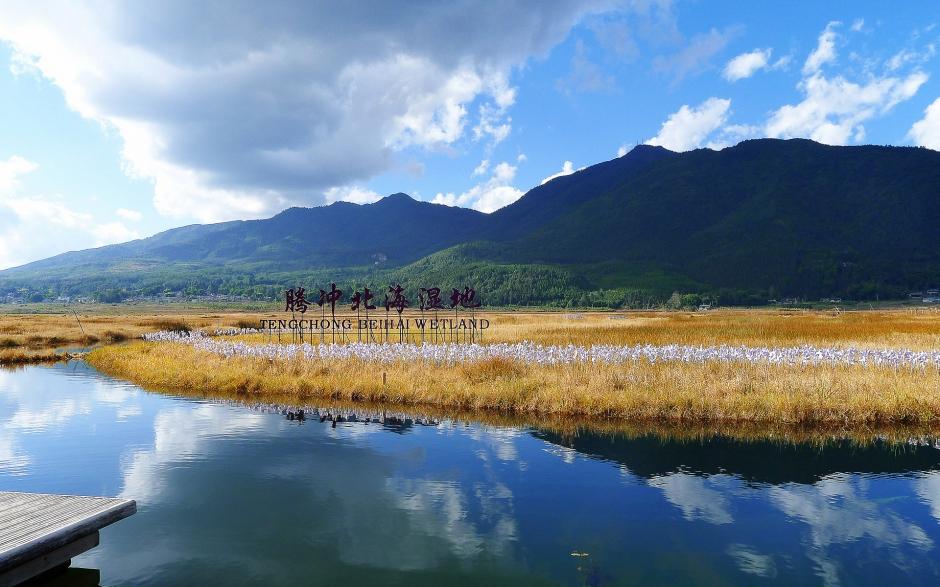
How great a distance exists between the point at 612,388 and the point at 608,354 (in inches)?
188

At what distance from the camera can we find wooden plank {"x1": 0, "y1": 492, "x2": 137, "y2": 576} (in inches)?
291

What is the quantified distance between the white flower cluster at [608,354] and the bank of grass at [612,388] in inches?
35.1

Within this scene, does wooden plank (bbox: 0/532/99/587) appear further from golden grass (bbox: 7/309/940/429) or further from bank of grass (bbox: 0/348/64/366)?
bank of grass (bbox: 0/348/64/366)

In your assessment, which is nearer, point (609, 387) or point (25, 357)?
point (609, 387)

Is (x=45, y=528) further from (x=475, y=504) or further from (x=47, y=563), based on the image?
(x=475, y=504)

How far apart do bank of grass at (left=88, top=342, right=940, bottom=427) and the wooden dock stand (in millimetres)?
13790

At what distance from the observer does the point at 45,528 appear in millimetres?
8055

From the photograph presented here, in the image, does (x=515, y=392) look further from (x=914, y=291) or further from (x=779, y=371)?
(x=914, y=291)

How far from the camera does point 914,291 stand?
15325 centimetres

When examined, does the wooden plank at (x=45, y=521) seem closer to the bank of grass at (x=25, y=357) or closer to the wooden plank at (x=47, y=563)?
the wooden plank at (x=47, y=563)

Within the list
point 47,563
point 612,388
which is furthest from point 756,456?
point 47,563

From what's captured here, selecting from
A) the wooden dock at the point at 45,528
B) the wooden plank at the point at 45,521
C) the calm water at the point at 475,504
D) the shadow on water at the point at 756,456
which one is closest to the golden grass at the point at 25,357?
the calm water at the point at 475,504

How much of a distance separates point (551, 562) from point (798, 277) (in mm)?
198468

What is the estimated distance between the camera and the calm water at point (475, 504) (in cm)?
929
